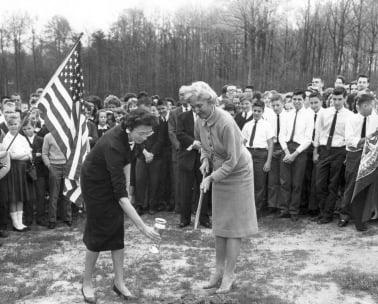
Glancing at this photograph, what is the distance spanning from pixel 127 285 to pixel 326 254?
2.63 m

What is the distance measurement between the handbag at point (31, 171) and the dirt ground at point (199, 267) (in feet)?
2.90

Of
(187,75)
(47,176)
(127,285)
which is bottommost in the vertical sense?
(127,285)

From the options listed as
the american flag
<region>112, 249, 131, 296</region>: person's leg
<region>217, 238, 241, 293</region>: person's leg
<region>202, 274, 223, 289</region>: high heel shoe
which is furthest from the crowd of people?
<region>112, 249, 131, 296</region>: person's leg

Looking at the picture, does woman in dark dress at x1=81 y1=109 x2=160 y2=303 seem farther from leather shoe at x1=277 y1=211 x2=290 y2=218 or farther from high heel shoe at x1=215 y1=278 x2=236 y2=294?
leather shoe at x1=277 y1=211 x2=290 y2=218

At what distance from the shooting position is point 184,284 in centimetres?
488

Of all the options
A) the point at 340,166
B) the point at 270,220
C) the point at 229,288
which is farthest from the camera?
the point at 270,220

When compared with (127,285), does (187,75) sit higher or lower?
higher

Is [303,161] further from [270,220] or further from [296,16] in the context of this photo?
[296,16]

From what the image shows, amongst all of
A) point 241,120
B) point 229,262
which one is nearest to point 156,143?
point 241,120

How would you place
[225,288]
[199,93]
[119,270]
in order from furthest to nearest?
1. [225,288]
2. [119,270]
3. [199,93]

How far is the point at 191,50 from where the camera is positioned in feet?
80.3

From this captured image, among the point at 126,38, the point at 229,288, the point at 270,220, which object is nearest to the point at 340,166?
the point at 270,220

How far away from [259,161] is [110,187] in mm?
4037

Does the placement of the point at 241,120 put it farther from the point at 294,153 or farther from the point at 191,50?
the point at 191,50
